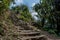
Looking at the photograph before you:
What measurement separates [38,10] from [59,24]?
2.48 m

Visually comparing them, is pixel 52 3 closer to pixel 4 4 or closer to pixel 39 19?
pixel 39 19

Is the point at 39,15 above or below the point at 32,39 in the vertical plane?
above

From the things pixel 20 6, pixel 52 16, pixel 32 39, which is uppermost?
pixel 20 6

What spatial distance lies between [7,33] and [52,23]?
1044cm

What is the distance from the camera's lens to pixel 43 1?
17.8 m

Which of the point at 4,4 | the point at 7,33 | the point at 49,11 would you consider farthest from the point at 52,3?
the point at 7,33

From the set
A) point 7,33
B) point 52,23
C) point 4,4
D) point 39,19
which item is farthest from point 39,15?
point 7,33

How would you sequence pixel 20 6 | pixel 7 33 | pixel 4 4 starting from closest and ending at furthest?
pixel 7 33, pixel 4 4, pixel 20 6

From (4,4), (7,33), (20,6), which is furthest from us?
(20,6)

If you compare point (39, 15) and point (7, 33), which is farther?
point (39, 15)

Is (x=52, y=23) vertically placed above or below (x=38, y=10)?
below

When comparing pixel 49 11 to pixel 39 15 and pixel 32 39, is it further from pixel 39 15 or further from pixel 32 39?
pixel 32 39

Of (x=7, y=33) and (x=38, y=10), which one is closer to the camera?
(x=7, y=33)

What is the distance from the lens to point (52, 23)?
17594 mm
